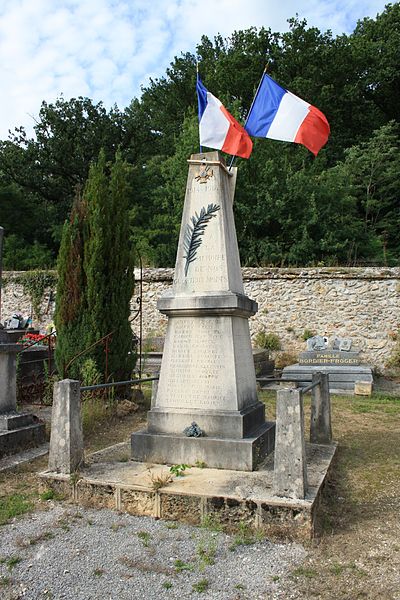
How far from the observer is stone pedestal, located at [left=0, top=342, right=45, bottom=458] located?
5.68 metres

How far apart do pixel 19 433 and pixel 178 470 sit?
2.31 metres

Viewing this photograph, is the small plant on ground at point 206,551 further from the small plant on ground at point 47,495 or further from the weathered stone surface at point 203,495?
the small plant on ground at point 47,495

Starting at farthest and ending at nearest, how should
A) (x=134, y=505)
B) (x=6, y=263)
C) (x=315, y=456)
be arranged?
(x=6, y=263) < (x=315, y=456) < (x=134, y=505)

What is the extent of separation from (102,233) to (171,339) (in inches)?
156

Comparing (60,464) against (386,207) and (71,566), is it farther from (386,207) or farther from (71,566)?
(386,207)

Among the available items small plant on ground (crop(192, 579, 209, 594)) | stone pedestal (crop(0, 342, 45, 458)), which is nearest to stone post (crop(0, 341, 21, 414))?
stone pedestal (crop(0, 342, 45, 458))

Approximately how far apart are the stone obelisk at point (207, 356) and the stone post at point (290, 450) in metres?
0.71

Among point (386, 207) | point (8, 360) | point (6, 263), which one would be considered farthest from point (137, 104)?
point (8, 360)

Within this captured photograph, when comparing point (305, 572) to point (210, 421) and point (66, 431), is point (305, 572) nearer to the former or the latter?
point (210, 421)

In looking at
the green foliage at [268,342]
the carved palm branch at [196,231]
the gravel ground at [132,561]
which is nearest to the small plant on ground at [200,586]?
the gravel ground at [132,561]

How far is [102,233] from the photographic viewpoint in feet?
28.1

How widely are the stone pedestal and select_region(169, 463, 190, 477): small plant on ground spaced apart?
2.19m

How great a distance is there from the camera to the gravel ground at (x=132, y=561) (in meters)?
2.86

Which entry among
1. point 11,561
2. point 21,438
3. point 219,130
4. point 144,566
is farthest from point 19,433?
point 219,130
